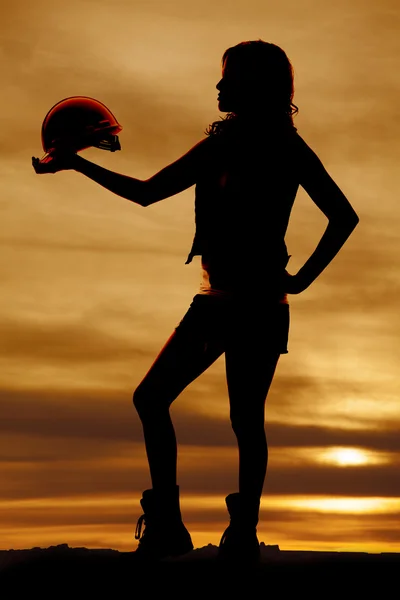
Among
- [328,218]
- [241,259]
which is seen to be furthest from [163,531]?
[328,218]

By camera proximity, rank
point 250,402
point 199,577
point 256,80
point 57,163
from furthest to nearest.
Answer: point 57,163, point 250,402, point 256,80, point 199,577

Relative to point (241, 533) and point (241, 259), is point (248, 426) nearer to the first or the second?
point (241, 533)

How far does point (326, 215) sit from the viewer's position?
919cm

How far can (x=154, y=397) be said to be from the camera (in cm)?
926

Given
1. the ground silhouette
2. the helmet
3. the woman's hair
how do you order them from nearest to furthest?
1. the ground silhouette
2. the woman's hair
3. the helmet

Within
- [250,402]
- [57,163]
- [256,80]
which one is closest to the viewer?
[256,80]

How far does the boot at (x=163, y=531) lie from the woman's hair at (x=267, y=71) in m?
3.15

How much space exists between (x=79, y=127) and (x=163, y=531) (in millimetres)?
3383

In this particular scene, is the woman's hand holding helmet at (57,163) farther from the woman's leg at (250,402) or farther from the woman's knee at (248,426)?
the woman's knee at (248,426)

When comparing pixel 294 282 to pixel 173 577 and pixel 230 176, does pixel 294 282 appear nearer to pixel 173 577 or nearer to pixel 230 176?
pixel 230 176

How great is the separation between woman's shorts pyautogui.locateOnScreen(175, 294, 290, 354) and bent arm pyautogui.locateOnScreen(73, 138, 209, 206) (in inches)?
36.5

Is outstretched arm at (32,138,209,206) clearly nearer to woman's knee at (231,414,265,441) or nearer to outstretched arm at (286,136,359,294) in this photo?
outstretched arm at (286,136,359,294)

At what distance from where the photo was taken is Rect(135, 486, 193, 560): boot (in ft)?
30.4

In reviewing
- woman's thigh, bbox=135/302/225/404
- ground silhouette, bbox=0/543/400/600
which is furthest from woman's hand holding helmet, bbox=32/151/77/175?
ground silhouette, bbox=0/543/400/600
